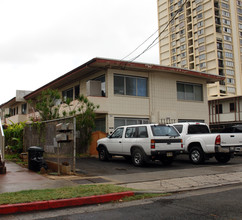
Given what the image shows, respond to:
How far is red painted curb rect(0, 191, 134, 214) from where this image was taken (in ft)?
18.6

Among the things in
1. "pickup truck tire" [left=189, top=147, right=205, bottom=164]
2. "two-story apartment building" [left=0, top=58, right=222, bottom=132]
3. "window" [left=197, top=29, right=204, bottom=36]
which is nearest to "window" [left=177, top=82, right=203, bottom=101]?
"two-story apartment building" [left=0, top=58, right=222, bottom=132]

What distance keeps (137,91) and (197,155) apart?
841 centimetres

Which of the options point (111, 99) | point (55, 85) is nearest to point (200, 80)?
point (111, 99)

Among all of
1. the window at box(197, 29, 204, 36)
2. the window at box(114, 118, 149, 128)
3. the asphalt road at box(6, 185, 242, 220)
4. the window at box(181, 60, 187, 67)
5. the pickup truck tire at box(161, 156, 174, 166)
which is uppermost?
the window at box(197, 29, 204, 36)

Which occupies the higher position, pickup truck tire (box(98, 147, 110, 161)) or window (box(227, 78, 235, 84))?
window (box(227, 78, 235, 84))

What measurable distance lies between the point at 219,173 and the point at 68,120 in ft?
19.1

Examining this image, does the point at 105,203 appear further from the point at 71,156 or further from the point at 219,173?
the point at 219,173

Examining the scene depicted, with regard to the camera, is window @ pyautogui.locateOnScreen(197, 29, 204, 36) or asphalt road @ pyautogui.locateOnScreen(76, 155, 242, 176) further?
window @ pyautogui.locateOnScreen(197, 29, 204, 36)

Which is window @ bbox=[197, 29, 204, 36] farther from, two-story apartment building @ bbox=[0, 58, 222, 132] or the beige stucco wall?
the beige stucco wall

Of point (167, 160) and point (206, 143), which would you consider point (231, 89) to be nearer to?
point (206, 143)

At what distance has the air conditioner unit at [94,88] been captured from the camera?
19.6 m

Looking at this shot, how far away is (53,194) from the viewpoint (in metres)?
6.64

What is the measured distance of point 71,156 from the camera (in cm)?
1053

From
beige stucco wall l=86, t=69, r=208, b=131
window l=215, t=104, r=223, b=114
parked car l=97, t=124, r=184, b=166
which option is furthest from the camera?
window l=215, t=104, r=223, b=114
